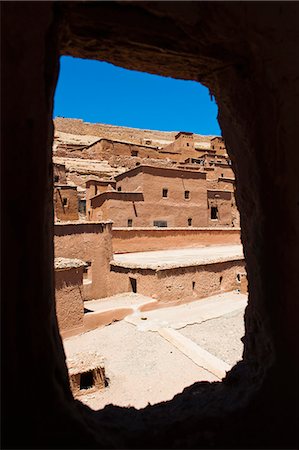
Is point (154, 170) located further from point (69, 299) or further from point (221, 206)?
point (69, 299)

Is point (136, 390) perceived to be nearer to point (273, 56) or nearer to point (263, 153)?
point (263, 153)

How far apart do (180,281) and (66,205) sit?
12923 millimetres

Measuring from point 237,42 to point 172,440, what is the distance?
3.27m

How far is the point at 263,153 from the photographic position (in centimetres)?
266

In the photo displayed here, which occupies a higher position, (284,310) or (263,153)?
(263,153)

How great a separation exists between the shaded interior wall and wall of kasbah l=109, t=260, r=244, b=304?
974 centimetres

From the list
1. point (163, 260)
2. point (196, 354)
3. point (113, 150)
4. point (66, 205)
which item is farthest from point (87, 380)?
point (113, 150)

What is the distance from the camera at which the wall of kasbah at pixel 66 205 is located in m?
22.8

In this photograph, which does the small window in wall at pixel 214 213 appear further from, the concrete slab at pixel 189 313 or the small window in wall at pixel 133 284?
the small window in wall at pixel 133 284

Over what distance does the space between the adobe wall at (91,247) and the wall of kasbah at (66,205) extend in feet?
30.1

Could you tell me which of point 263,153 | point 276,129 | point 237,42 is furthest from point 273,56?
point 263,153

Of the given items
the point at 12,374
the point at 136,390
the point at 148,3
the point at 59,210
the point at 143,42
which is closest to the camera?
the point at 12,374

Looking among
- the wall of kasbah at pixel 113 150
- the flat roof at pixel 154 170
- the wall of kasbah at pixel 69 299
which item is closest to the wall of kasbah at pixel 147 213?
the flat roof at pixel 154 170

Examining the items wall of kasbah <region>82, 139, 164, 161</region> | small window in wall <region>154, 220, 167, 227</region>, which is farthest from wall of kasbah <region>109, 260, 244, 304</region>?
wall of kasbah <region>82, 139, 164, 161</region>
